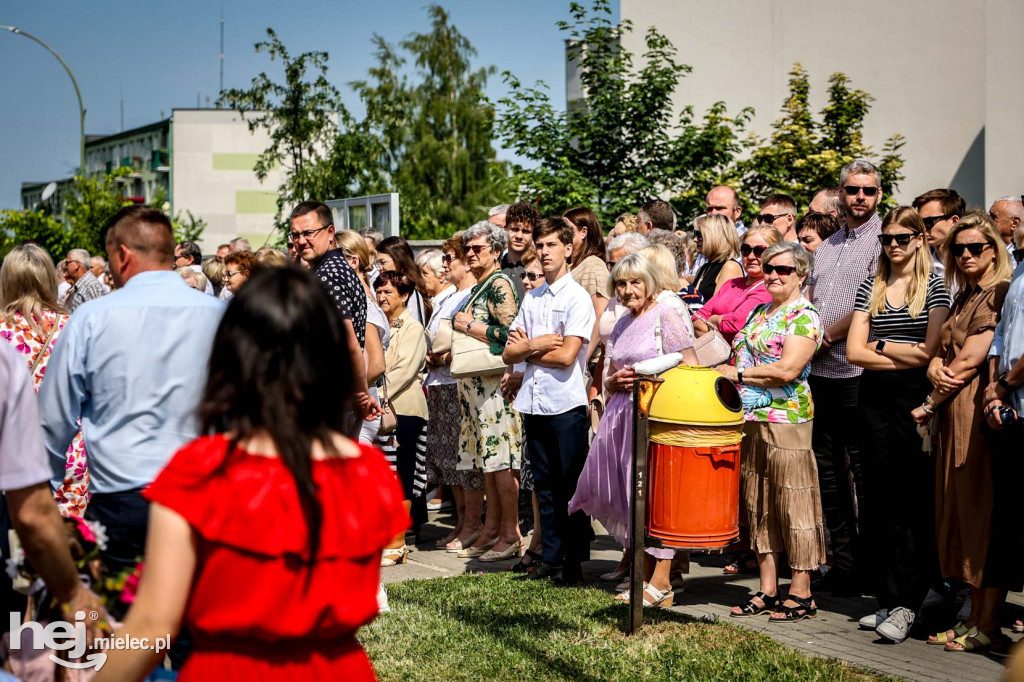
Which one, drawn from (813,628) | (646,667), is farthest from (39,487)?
(813,628)

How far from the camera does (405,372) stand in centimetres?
931

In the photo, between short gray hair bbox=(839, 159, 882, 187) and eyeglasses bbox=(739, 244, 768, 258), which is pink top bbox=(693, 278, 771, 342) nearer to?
eyeglasses bbox=(739, 244, 768, 258)

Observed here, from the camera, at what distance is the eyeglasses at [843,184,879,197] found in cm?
793

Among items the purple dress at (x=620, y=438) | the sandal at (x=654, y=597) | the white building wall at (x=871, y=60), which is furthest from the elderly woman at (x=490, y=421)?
the white building wall at (x=871, y=60)

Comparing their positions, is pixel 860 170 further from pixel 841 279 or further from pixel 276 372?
pixel 276 372

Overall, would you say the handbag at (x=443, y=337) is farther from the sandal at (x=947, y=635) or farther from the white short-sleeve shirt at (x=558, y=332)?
the sandal at (x=947, y=635)

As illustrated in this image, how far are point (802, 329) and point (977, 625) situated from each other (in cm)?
199

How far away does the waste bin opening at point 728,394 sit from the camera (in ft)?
21.3

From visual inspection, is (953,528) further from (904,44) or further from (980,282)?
(904,44)

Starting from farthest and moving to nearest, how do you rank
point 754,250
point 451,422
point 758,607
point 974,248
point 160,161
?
1. point 160,161
2. point 451,422
3. point 754,250
4. point 758,607
5. point 974,248

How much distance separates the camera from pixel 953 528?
628cm

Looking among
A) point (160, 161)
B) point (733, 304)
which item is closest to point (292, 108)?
point (733, 304)

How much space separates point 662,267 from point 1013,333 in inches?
89.0

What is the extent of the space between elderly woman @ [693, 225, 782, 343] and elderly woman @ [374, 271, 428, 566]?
2463mm
